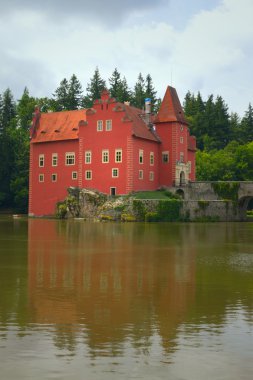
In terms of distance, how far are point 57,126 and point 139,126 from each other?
41.2ft

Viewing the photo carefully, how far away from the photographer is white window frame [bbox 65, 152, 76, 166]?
70.9m

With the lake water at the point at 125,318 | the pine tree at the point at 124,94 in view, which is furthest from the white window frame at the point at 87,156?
the lake water at the point at 125,318

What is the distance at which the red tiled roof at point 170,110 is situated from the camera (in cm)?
6981

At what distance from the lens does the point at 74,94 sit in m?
100

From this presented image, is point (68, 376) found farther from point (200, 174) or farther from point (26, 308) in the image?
point (200, 174)

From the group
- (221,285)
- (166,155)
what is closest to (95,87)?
(166,155)

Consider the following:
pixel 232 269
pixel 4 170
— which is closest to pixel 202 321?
pixel 232 269

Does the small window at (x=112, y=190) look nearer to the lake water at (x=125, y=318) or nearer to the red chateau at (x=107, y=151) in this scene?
the red chateau at (x=107, y=151)

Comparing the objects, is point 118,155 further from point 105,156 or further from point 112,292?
point 112,292

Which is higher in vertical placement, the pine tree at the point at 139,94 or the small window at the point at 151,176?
the pine tree at the point at 139,94

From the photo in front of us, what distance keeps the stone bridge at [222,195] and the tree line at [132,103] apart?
1953cm

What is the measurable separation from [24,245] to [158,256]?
785 centimetres

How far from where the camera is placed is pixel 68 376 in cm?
740

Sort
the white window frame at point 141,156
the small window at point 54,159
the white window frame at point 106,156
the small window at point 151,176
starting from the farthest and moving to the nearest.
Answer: the small window at point 54,159
the small window at point 151,176
the white window frame at point 106,156
the white window frame at point 141,156
